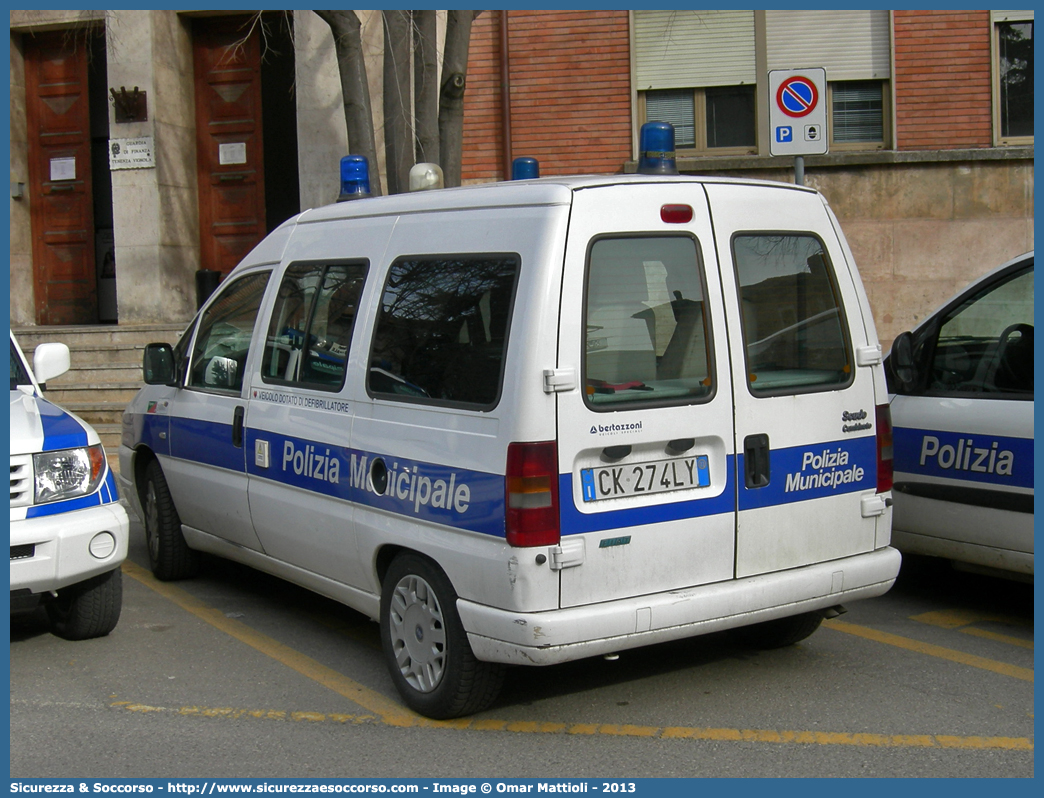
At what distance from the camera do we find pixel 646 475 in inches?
166

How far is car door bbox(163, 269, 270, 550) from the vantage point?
5.76m

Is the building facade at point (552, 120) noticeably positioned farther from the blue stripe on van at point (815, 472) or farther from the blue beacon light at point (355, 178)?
the blue stripe on van at point (815, 472)

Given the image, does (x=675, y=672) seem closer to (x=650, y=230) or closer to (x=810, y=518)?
(x=810, y=518)

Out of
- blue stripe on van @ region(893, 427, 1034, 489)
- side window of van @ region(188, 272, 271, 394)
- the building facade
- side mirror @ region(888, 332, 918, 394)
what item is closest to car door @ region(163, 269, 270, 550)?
side window of van @ region(188, 272, 271, 394)

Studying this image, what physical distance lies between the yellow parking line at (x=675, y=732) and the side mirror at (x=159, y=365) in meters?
2.24

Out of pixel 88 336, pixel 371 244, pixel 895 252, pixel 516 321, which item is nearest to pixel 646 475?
pixel 516 321

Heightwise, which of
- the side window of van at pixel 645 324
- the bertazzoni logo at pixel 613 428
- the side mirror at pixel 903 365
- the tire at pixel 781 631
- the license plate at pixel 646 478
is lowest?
the tire at pixel 781 631

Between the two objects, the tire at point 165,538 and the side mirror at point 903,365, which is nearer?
the side mirror at point 903,365

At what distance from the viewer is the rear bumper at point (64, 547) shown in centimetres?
495

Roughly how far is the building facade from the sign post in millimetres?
4612

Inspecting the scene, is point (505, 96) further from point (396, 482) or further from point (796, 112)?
point (396, 482)

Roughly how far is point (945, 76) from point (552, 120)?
4.17 m

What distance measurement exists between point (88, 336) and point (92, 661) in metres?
8.08

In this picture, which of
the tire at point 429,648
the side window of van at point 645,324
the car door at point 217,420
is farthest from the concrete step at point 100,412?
the side window of van at point 645,324
